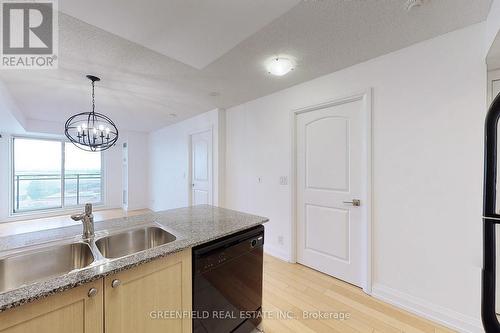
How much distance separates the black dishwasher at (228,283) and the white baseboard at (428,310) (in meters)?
1.29

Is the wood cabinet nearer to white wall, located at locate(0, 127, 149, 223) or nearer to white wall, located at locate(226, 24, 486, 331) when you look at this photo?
white wall, located at locate(226, 24, 486, 331)

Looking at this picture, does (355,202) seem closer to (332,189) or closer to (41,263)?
(332,189)

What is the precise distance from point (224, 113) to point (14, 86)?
298cm

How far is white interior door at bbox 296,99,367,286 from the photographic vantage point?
7.41 feet

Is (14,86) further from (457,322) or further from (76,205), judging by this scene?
A: (457,322)

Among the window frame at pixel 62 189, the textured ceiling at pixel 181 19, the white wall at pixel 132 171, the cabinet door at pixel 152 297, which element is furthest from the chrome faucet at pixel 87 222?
the window frame at pixel 62 189

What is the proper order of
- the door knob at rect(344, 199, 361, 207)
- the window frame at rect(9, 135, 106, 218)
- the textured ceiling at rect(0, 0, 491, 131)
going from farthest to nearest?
the window frame at rect(9, 135, 106, 218), the door knob at rect(344, 199, 361, 207), the textured ceiling at rect(0, 0, 491, 131)

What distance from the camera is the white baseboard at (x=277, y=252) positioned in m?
2.90

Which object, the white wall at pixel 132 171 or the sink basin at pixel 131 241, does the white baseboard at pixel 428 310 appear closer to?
the sink basin at pixel 131 241

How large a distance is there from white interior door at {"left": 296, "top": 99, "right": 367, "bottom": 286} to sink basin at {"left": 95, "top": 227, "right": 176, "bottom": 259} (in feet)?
6.06

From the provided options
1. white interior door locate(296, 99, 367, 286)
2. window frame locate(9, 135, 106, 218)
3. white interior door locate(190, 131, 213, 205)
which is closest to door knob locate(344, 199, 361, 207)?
white interior door locate(296, 99, 367, 286)

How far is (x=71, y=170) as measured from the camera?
5.72 meters

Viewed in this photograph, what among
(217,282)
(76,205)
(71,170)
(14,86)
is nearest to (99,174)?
(71,170)

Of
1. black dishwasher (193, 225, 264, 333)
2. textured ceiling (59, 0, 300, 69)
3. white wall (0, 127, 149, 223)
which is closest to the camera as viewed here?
black dishwasher (193, 225, 264, 333)
